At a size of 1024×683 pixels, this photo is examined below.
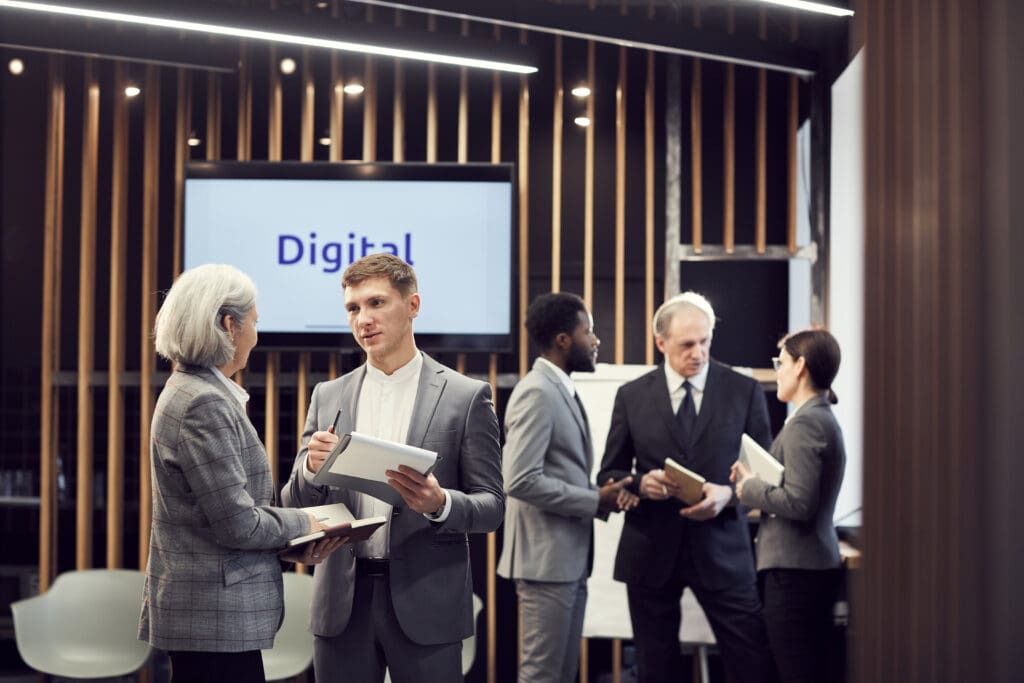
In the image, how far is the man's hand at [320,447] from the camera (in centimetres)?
269

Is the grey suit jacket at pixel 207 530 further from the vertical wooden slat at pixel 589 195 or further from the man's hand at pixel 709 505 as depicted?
the vertical wooden slat at pixel 589 195

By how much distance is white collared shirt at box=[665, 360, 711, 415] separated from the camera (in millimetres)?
4418

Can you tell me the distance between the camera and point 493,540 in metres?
5.42

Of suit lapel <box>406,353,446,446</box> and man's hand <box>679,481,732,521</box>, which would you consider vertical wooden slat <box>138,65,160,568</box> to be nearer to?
man's hand <box>679,481,732,521</box>

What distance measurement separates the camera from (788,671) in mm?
3838

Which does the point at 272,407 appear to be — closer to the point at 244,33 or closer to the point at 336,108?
the point at 336,108

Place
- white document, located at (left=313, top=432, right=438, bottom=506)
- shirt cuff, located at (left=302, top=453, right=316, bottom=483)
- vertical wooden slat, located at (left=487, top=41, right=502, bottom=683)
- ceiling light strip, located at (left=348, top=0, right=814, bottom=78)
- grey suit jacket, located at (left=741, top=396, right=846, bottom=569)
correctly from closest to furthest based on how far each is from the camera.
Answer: white document, located at (left=313, top=432, right=438, bottom=506) < shirt cuff, located at (left=302, top=453, right=316, bottom=483) < grey suit jacket, located at (left=741, top=396, right=846, bottom=569) < ceiling light strip, located at (left=348, top=0, right=814, bottom=78) < vertical wooden slat, located at (left=487, top=41, right=502, bottom=683)

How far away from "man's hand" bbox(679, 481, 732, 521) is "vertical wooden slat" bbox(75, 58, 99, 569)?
3289mm

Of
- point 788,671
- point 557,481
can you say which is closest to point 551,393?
point 557,481

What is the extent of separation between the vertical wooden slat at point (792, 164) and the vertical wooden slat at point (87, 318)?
12.5 feet

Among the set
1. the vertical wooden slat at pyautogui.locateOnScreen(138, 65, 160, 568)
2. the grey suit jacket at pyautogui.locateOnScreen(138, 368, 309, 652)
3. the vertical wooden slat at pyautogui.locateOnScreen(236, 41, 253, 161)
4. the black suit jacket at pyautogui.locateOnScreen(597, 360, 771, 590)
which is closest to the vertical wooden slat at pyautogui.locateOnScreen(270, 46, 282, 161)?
the vertical wooden slat at pyautogui.locateOnScreen(236, 41, 253, 161)

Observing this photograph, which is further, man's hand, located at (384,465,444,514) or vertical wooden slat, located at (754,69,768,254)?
vertical wooden slat, located at (754,69,768,254)

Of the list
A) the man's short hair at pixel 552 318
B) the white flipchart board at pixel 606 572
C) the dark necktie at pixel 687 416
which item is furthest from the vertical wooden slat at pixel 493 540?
the dark necktie at pixel 687 416

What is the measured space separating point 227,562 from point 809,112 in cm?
424
